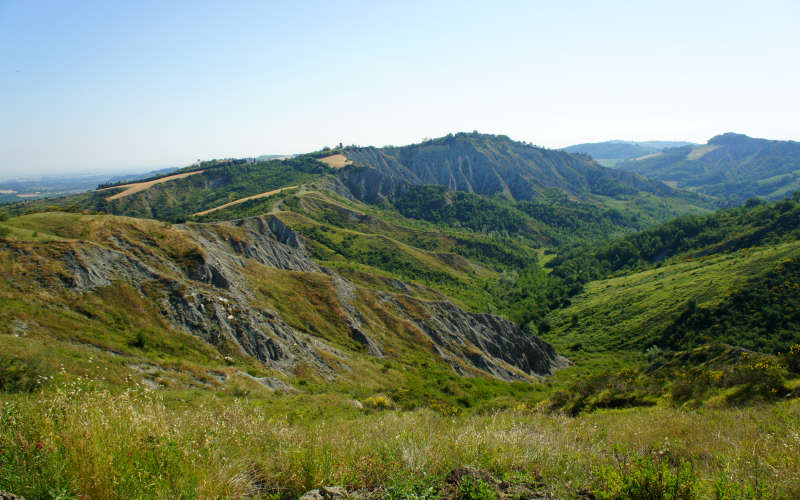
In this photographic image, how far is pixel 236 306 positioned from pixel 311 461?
31312 millimetres

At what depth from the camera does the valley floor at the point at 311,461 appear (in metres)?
4.45

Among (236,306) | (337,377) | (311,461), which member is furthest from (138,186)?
(311,461)

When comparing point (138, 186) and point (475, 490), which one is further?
point (138, 186)

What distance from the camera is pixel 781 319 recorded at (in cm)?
6631

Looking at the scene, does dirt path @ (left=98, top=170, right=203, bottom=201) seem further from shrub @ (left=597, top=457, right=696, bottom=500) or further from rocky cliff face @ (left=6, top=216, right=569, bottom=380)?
shrub @ (left=597, top=457, right=696, bottom=500)

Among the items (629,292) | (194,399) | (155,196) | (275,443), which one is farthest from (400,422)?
(155,196)

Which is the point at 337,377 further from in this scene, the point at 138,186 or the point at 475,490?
the point at 138,186

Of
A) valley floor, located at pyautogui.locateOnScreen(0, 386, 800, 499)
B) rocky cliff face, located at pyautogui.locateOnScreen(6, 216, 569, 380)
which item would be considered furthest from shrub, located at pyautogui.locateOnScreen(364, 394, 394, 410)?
valley floor, located at pyautogui.locateOnScreen(0, 386, 800, 499)

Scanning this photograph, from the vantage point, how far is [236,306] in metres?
33.5

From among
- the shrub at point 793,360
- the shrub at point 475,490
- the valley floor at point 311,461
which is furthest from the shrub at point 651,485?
the shrub at point 793,360

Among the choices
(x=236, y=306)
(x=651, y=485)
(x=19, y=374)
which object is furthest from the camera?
(x=236, y=306)

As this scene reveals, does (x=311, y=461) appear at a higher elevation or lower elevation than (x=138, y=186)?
lower

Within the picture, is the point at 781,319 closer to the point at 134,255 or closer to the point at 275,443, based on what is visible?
the point at 275,443

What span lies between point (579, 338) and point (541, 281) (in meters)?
52.7
